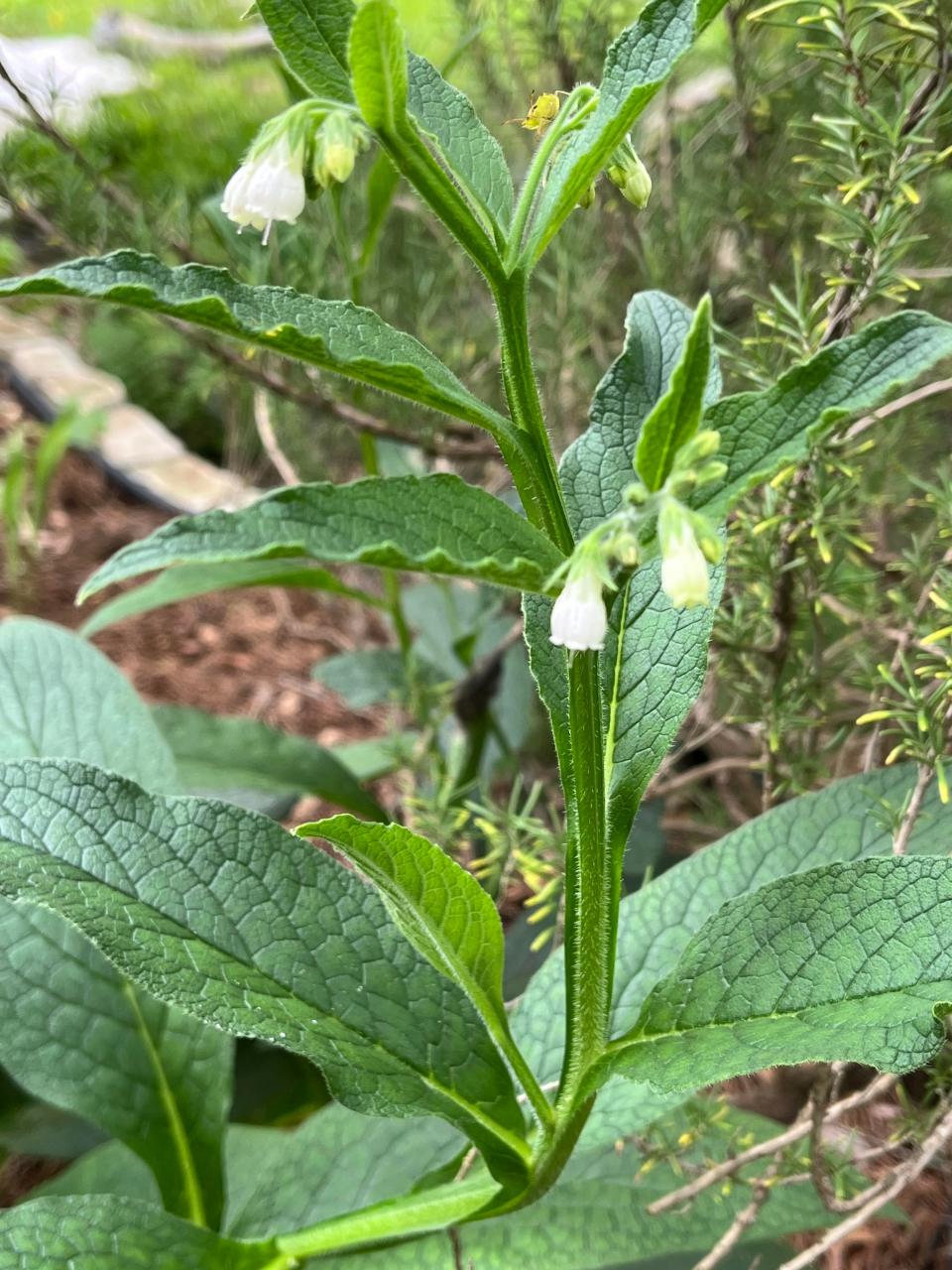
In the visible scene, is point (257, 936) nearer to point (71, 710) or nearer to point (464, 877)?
point (464, 877)

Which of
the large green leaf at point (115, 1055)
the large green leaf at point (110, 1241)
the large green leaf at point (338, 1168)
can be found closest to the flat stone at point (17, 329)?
the large green leaf at point (115, 1055)

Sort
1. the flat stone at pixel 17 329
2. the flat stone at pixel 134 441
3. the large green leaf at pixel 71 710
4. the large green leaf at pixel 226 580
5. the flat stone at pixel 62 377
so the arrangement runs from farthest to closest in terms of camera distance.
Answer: the flat stone at pixel 17 329 < the flat stone at pixel 62 377 < the flat stone at pixel 134 441 < the large green leaf at pixel 226 580 < the large green leaf at pixel 71 710

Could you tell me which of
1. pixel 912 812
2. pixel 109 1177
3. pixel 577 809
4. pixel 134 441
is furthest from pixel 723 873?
pixel 134 441

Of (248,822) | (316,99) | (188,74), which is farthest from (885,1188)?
(188,74)

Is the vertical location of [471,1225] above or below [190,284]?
below

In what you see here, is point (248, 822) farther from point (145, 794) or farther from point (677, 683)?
point (677, 683)

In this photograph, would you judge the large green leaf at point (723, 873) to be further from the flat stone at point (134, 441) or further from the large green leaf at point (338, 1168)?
the flat stone at point (134, 441)
